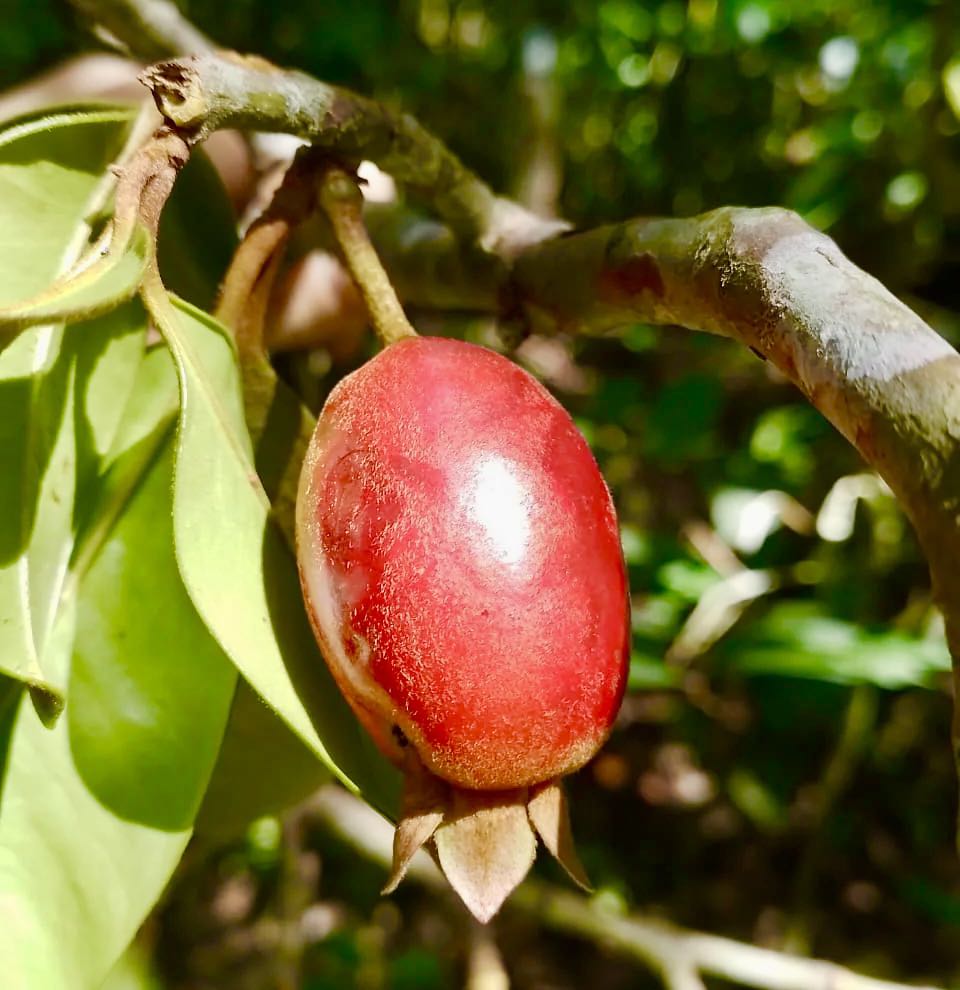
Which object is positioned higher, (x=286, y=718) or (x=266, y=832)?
(x=286, y=718)

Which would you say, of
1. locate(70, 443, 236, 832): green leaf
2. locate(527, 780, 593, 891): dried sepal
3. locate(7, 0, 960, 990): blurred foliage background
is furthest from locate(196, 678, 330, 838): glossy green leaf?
locate(7, 0, 960, 990): blurred foliage background

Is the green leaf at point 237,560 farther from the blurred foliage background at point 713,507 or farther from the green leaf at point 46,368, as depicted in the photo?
the blurred foliage background at point 713,507

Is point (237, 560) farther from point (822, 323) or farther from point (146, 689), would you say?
point (822, 323)

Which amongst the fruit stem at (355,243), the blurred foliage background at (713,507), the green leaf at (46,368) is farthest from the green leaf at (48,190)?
the blurred foliage background at (713,507)

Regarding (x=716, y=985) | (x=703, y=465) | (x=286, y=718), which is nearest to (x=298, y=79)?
(x=286, y=718)

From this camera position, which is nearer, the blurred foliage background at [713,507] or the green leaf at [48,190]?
the green leaf at [48,190]

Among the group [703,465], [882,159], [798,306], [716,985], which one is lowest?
[716,985]

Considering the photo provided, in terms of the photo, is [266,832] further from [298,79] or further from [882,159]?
[882,159]
